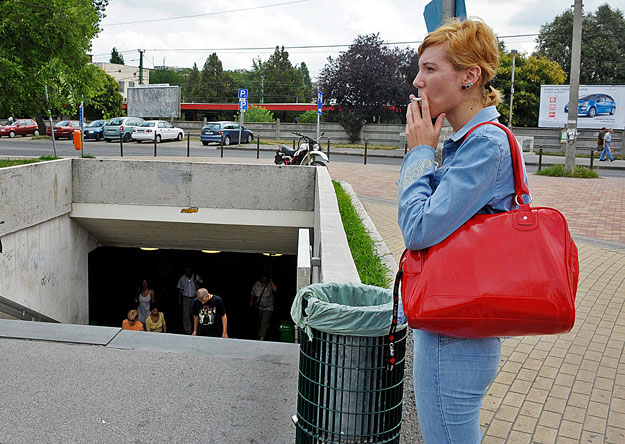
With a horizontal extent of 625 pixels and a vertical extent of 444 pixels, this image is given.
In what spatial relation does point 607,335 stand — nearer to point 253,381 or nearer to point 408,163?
point 253,381

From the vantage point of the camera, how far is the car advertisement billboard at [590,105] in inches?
1337

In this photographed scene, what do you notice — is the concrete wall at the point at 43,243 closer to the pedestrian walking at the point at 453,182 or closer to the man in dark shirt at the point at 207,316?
the man in dark shirt at the point at 207,316

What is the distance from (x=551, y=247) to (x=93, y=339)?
4.18 metres

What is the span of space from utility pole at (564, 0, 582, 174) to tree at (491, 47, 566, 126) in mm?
20963

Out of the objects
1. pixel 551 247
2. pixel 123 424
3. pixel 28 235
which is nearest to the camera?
pixel 551 247

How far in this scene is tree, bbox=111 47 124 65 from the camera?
105m

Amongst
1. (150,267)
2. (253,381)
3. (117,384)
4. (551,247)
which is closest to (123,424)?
(117,384)

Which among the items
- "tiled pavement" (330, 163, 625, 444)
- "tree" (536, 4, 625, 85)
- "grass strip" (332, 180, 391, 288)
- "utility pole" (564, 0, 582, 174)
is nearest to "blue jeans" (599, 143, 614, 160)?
"utility pole" (564, 0, 582, 174)

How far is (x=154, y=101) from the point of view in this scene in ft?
160

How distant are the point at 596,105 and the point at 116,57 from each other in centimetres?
8861

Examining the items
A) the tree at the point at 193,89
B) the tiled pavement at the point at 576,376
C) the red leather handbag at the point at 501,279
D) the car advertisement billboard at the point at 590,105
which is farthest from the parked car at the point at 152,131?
the tree at the point at 193,89

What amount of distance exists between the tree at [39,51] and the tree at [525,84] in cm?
3248

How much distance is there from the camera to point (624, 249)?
32.4ft

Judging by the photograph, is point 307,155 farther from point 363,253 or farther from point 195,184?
point 363,253
